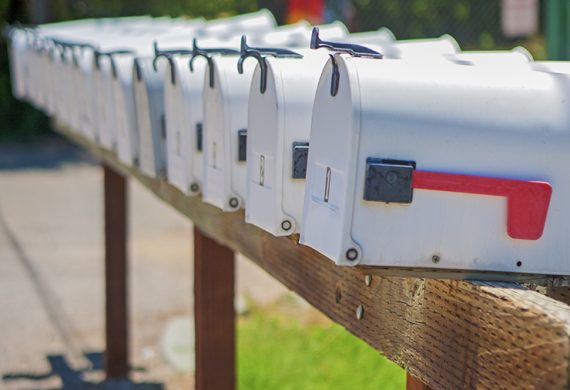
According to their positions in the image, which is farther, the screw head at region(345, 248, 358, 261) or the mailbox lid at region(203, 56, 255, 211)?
the mailbox lid at region(203, 56, 255, 211)

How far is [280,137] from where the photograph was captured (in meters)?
1.83

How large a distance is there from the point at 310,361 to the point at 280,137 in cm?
317

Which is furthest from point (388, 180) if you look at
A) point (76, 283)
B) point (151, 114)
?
point (76, 283)

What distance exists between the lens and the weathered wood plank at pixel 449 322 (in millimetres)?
1342

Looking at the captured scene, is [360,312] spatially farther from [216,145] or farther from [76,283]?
[76,283]

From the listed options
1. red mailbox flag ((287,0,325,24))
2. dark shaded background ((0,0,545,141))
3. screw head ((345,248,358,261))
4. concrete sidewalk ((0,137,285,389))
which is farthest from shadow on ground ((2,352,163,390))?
dark shaded background ((0,0,545,141))

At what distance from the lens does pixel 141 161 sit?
2951 mm

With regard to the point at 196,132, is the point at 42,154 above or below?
below

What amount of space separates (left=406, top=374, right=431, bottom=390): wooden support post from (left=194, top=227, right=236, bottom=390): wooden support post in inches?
70.2

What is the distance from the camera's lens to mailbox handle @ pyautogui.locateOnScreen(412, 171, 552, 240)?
153cm

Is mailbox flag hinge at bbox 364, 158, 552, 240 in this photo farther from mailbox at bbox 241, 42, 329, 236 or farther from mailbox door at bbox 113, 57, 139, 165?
mailbox door at bbox 113, 57, 139, 165

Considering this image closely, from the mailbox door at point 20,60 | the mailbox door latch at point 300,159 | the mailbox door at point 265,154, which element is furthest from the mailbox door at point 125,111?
the mailbox door at point 20,60

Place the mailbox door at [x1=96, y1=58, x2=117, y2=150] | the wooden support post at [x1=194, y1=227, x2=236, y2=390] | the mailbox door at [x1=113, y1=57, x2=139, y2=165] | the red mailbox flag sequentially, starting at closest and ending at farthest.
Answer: the mailbox door at [x1=113, y1=57, x2=139, y2=165] → the mailbox door at [x1=96, y1=58, x2=117, y2=150] → the wooden support post at [x1=194, y1=227, x2=236, y2=390] → the red mailbox flag

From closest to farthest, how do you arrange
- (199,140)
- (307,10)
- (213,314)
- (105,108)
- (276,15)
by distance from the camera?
(199,140) < (105,108) < (213,314) < (307,10) < (276,15)
